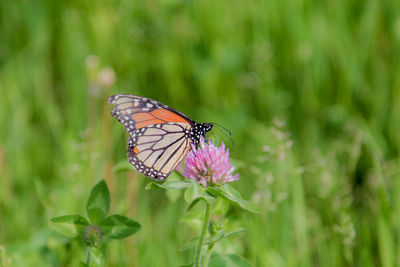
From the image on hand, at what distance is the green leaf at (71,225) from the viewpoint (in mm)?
1491

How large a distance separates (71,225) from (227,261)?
533 mm

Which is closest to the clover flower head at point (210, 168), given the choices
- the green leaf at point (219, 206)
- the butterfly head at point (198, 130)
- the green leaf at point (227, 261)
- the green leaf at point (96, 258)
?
the green leaf at point (219, 206)

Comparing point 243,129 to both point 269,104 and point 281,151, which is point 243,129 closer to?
point 269,104

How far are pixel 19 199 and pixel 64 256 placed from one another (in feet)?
2.36

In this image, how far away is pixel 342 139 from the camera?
2893 mm

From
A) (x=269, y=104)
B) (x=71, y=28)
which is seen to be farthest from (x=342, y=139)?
(x=71, y=28)

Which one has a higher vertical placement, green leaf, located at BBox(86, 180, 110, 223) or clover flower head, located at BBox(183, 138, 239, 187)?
clover flower head, located at BBox(183, 138, 239, 187)

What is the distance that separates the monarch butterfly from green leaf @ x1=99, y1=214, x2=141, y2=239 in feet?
1.04

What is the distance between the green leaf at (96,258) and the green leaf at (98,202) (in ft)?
0.49

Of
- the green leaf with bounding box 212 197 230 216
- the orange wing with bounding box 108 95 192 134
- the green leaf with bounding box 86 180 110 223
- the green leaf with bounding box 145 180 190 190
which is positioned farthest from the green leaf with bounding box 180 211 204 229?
the orange wing with bounding box 108 95 192 134

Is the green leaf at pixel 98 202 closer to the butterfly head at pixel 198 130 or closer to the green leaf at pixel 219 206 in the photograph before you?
the green leaf at pixel 219 206

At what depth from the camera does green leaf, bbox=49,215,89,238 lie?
58.7 inches

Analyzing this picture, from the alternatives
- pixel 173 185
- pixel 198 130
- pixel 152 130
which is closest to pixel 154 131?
pixel 152 130

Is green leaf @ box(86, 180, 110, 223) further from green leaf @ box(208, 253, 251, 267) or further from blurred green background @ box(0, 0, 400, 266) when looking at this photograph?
blurred green background @ box(0, 0, 400, 266)
